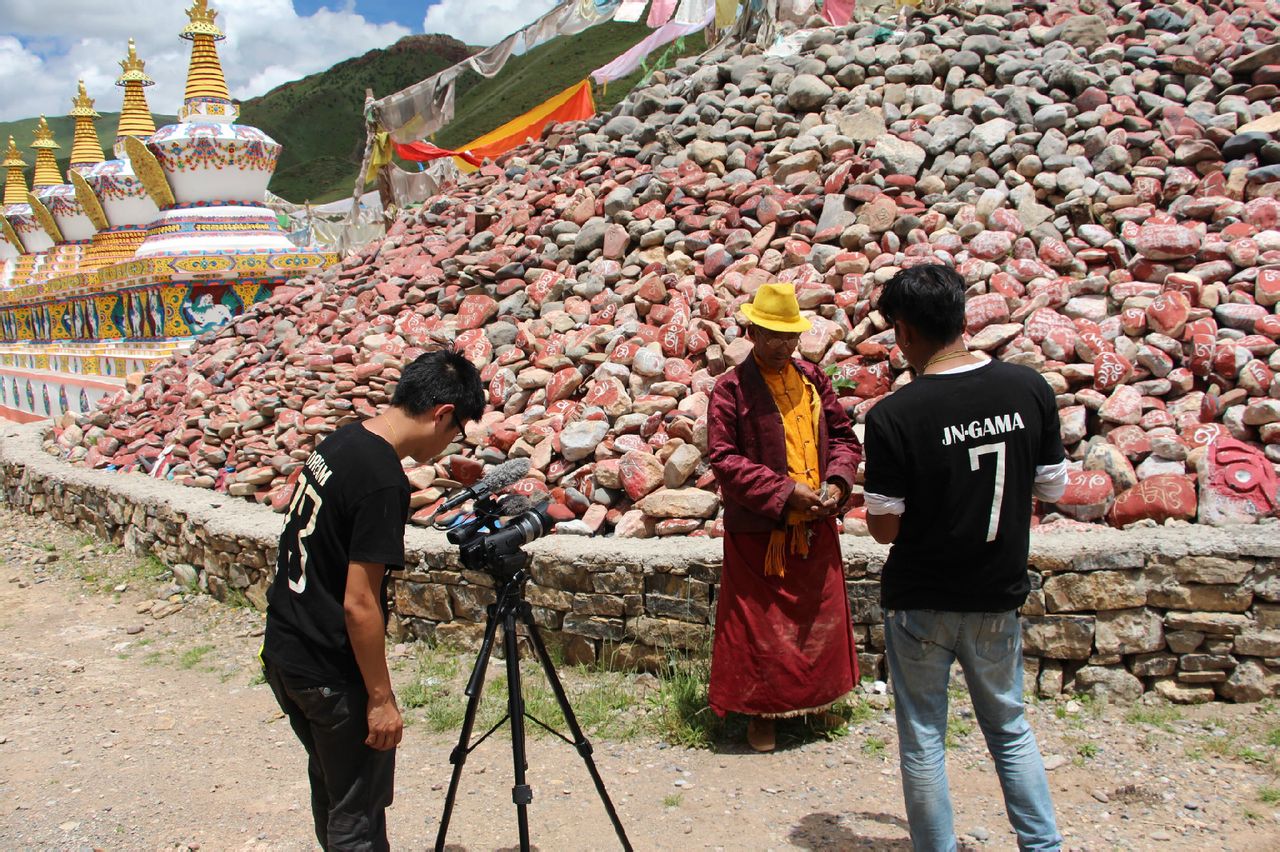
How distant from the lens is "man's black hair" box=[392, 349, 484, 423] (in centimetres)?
203

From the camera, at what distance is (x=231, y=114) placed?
10.5 metres

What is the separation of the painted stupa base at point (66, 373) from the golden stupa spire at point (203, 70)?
263cm

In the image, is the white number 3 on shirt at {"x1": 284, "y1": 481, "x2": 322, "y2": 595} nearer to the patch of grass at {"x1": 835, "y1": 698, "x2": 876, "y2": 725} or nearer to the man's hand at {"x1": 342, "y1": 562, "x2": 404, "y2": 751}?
the man's hand at {"x1": 342, "y1": 562, "x2": 404, "y2": 751}

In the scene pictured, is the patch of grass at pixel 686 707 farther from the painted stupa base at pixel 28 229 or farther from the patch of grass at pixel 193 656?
the painted stupa base at pixel 28 229

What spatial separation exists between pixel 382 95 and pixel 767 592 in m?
60.4

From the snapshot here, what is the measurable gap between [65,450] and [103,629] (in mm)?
3291

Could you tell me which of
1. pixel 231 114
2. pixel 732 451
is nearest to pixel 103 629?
pixel 732 451

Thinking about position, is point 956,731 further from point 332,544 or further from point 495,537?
point 332,544

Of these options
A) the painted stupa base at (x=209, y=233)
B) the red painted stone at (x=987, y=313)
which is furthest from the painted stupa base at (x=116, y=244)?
the red painted stone at (x=987, y=313)

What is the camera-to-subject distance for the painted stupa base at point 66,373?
33.4ft

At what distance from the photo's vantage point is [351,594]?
1885 millimetres

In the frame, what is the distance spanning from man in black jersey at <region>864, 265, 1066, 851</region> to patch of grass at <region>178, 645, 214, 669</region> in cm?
353

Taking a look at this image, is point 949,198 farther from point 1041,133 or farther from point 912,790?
point 912,790

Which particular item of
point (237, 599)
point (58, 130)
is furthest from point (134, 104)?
point (58, 130)
